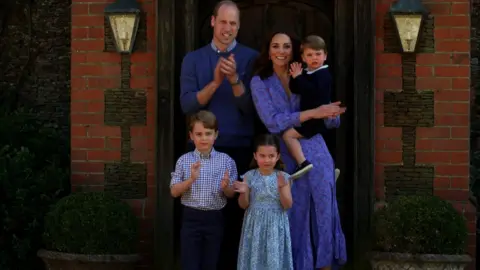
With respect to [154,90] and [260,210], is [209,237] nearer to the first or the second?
[260,210]

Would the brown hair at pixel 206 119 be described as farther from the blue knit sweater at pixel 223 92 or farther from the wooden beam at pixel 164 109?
the wooden beam at pixel 164 109

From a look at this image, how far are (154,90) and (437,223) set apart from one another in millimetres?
2228

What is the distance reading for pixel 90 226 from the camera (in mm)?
5621

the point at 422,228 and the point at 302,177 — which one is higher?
the point at 302,177

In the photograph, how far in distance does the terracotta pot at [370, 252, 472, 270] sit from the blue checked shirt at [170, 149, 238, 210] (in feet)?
3.88

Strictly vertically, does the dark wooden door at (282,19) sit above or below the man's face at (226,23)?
above

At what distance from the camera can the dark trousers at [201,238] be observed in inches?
199

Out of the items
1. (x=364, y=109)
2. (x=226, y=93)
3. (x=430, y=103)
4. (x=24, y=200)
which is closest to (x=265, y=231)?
(x=226, y=93)

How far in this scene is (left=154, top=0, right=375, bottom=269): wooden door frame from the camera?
237 inches

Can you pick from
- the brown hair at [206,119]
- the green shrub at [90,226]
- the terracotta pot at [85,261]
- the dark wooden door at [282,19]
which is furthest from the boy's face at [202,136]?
the dark wooden door at [282,19]

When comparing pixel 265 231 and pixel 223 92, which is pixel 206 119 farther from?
pixel 265 231

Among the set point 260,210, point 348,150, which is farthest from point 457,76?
point 260,210

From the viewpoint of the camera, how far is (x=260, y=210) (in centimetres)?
503

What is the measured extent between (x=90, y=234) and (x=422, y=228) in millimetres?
2175
